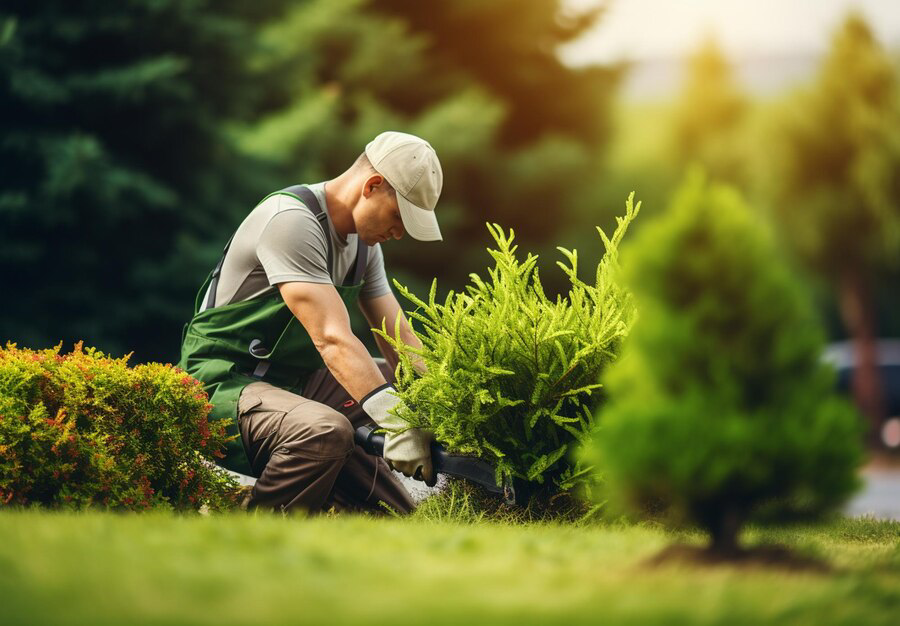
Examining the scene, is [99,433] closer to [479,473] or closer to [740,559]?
[479,473]

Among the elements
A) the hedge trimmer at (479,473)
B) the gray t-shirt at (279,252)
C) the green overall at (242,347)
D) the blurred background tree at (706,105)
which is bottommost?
the hedge trimmer at (479,473)

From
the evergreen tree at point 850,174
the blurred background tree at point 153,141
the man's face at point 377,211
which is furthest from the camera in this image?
the evergreen tree at point 850,174

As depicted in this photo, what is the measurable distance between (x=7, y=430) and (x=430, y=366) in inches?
71.4

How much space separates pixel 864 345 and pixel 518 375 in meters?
21.5

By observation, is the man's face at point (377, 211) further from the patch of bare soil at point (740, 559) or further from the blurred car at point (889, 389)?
the blurred car at point (889, 389)

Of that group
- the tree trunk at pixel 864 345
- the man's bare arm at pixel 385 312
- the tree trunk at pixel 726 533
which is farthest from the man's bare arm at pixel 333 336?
the tree trunk at pixel 864 345

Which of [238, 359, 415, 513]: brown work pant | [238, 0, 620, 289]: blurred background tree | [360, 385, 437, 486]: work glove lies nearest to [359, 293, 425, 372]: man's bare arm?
[238, 359, 415, 513]: brown work pant

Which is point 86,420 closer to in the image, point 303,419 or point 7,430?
point 7,430

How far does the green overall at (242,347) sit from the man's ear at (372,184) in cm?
26

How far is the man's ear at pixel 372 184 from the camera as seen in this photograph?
17.1 feet

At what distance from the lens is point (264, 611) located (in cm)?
235

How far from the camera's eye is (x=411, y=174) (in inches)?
202

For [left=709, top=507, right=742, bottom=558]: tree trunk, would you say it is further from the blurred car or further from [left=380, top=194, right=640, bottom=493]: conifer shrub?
the blurred car

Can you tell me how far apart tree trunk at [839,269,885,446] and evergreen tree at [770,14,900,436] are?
0.08 ft
